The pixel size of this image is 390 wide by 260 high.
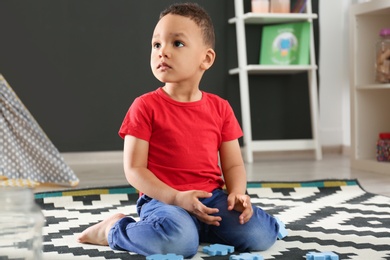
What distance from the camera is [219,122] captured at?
1.67 m

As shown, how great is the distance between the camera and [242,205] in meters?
1.54

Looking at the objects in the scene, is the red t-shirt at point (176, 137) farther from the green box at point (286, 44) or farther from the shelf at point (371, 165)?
the green box at point (286, 44)

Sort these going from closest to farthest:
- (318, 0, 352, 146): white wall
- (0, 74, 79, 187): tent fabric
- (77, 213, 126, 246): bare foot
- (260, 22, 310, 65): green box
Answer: (77, 213, 126, 246): bare foot
(0, 74, 79, 187): tent fabric
(260, 22, 310, 65): green box
(318, 0, 352, 146): white wall

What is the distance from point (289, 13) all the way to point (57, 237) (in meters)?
2.37

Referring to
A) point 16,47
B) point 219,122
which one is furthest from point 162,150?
point 16,47

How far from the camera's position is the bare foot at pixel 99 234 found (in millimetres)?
1587

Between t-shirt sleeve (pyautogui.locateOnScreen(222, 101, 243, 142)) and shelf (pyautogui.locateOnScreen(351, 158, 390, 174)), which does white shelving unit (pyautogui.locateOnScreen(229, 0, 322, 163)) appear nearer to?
shelf (pyautogui.locateOnScreen(351, 158, 390, 174))

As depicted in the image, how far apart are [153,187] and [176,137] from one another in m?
0.13

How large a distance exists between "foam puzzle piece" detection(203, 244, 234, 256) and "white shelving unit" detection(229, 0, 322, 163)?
2.16 metres

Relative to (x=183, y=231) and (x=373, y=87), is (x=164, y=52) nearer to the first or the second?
(x=183, y=231)

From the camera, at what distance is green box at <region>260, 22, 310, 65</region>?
12.6 feet

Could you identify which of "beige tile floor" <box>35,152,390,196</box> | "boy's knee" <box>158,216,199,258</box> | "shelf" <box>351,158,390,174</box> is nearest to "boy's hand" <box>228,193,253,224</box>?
"boy's knee" <box>158,216,199,258</box>

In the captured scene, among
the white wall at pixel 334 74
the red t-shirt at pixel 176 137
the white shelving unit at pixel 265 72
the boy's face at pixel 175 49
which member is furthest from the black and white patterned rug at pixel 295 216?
the white wall at pixel 334 74

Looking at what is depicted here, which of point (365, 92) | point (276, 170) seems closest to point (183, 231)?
point (276, 170)
